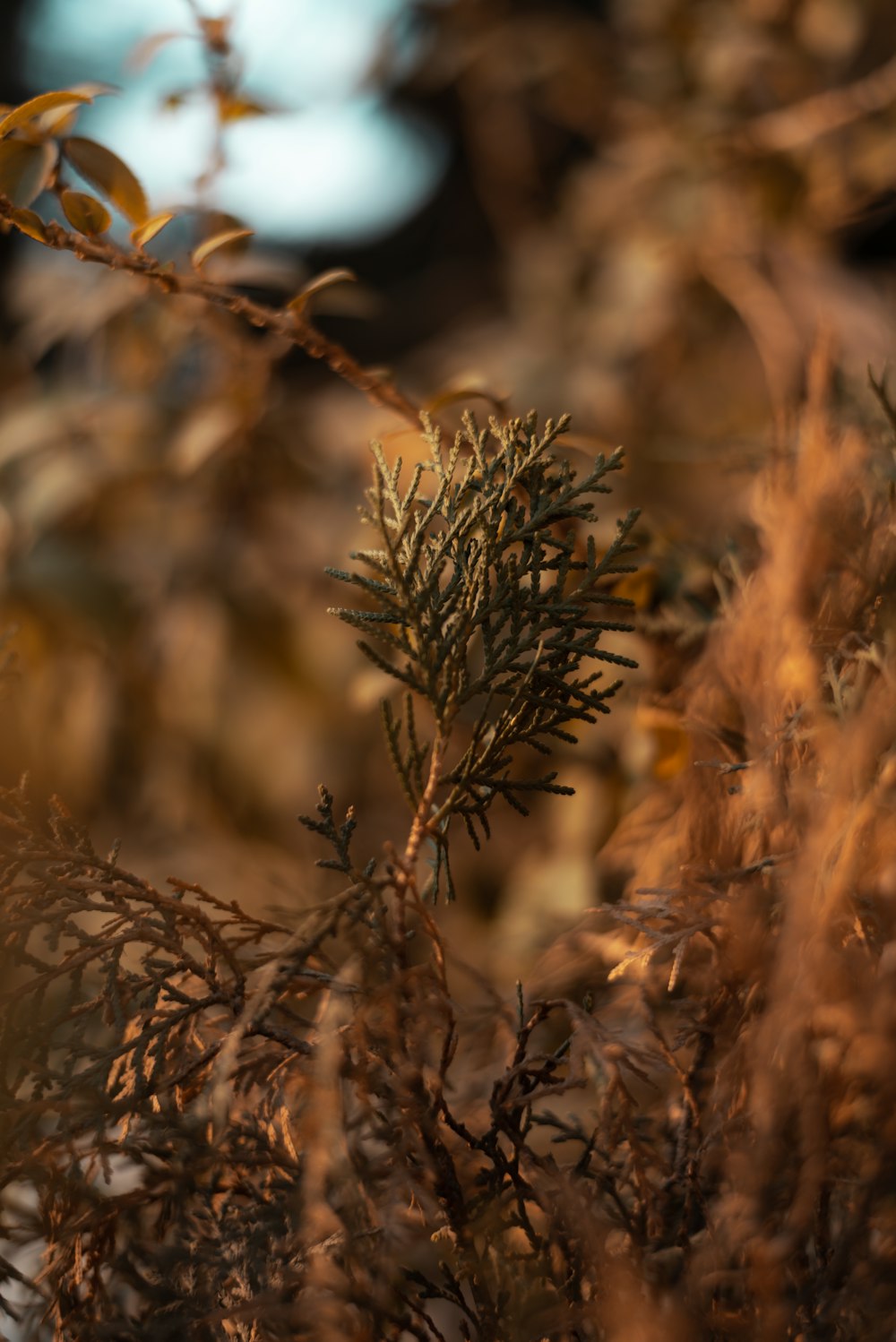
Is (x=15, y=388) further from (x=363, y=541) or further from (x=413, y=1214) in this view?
(x=413, y=1214)

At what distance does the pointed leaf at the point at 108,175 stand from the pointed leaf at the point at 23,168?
2 cm

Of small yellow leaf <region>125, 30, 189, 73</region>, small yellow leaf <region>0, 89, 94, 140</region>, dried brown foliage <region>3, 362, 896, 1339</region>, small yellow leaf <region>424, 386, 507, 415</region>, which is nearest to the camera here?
dried brown foliage <region>3, 362, 896, 1339</region>

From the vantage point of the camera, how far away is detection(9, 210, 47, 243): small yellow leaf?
51cm

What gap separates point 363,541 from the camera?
768 millimetres

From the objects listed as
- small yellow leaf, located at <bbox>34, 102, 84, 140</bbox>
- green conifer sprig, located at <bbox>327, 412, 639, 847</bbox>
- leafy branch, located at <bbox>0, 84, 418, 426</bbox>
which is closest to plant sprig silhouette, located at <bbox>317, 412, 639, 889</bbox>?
green conifer sprig, located at <bbox>327, 412, 639, 847</bbox>

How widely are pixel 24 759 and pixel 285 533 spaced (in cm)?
38

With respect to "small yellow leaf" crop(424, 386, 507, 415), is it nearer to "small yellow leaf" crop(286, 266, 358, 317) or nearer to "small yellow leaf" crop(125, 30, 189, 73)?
"small yellow leaf" crop(286, 266, 358, 317)

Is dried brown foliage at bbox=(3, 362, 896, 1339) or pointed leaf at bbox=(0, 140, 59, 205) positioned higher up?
pointed leaf at bbox=(0, 140, 59, 205)

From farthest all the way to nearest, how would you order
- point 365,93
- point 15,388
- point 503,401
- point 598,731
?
point 365,93 → point 15,388 → point 598,731 → point 503,401

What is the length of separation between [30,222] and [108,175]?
85 millimetres

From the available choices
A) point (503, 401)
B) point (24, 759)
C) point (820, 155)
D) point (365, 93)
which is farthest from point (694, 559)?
point (365, 93)

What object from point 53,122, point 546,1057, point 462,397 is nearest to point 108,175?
point 53,122

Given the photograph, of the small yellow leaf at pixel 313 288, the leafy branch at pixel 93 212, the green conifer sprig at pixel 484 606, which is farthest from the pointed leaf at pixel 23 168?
the green conifer sprig at pixel 484 606

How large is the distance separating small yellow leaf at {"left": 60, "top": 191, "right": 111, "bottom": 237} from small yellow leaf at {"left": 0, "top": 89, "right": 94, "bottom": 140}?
37 millimetres
